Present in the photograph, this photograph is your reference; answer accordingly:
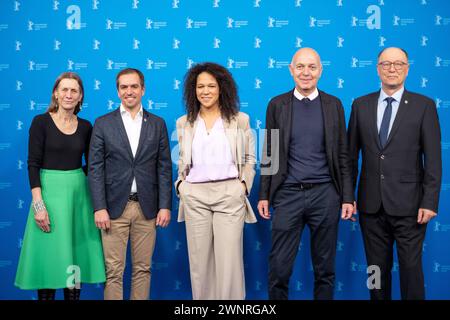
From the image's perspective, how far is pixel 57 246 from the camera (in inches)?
119

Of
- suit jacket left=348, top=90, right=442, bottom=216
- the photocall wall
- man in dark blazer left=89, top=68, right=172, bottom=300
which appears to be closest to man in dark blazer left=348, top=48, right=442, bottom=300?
suit jacket left=348, top=90, right=442, bottom=216

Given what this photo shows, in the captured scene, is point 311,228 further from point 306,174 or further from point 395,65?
point 395,65

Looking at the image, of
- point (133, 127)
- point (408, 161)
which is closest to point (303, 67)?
point (408, 161)

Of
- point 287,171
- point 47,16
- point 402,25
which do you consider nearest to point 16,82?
point 47,16

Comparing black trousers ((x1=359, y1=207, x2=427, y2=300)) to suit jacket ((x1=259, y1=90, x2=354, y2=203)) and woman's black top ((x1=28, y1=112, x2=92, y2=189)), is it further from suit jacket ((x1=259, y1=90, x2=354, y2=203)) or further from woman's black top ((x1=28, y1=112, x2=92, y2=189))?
woman's black top ((x1=28, y1=112, x2=92, y2=189))

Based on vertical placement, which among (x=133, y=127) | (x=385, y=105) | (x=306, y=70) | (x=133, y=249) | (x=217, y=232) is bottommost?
(x=133, y=249)

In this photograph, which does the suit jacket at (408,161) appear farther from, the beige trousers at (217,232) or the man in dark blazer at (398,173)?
the beige trousers at (217,232)

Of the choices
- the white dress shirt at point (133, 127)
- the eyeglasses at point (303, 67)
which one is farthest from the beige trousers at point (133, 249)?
the eyeglasses at point (303, 67)

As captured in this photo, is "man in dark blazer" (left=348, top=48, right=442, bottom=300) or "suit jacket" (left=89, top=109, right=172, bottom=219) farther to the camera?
"suit jacket" (left=89, top=109, right=172, bottom=219)

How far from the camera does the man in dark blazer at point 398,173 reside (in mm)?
2867

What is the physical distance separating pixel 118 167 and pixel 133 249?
522mm

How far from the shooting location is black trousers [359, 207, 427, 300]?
9.47ft

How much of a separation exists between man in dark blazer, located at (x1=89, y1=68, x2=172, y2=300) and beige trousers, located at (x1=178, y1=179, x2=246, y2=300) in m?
0.22

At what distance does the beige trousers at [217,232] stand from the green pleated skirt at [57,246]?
0.59 metres
